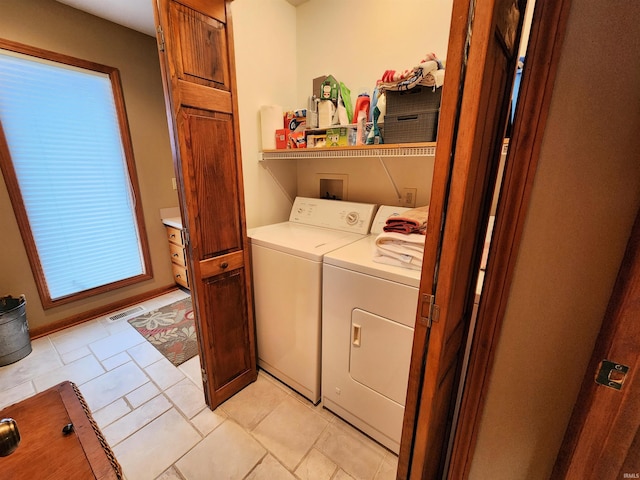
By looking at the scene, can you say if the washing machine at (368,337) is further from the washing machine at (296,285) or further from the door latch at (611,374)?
the door latch at (611,374)

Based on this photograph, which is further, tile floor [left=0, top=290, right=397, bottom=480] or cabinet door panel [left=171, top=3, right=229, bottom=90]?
tile floor [left=0, top=290, right=397, bottom=480]

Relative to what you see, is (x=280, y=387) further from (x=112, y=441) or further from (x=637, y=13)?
(x=637, y=13)

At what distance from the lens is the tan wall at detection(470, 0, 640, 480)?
569 mm

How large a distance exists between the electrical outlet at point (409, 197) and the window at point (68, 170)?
2.58 metres

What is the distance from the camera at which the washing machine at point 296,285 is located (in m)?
1.48

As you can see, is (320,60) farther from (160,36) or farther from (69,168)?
(69,168)

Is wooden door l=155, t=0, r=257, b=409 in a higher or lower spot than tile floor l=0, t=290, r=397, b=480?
higher

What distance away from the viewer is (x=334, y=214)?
1939 millimetres

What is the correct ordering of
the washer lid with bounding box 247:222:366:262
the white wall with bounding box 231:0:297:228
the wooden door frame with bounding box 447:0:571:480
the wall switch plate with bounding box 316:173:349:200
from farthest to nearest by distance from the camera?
the wall switch plate with bounding box 316:173:349:200 < the white wall with bounding box 231:0:297:228 < the washer lid with bounding box 247:222:366:262 < the wooden door frame with bounding box 447:0:571:480

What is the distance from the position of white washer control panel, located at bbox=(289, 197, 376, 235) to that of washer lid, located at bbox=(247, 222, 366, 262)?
51mm

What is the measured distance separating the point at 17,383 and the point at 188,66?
2383 millimetres

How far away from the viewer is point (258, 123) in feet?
6.20

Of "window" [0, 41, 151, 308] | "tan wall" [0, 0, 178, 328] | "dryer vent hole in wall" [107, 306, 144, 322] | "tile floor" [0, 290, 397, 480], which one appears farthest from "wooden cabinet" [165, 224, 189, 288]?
"tile floor" [0, 290, 397, 480]

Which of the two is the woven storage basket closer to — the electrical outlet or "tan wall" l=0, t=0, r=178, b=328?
the electrical outlet
